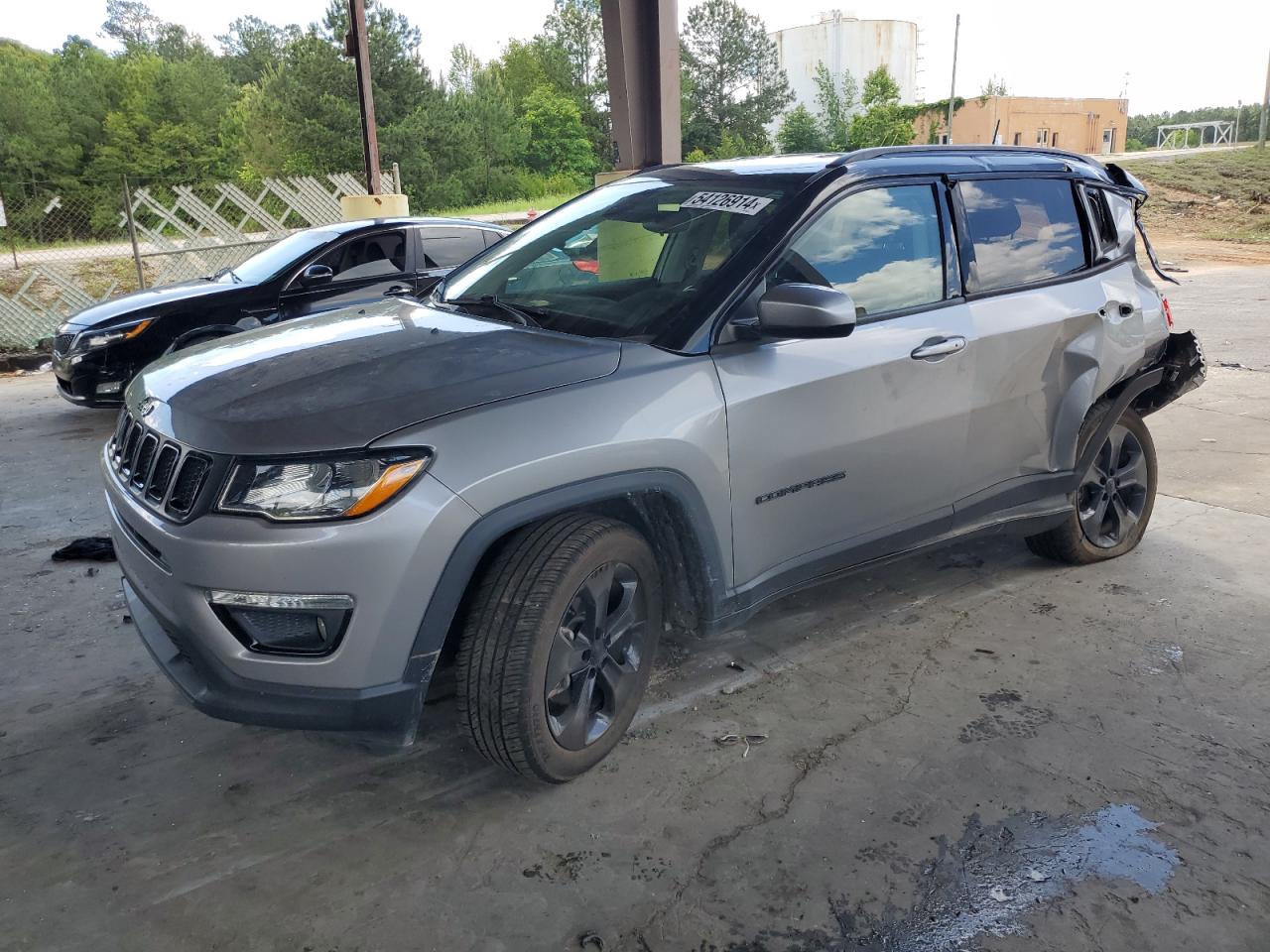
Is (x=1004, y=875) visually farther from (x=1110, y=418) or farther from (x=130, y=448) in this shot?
(x=130, y=448)

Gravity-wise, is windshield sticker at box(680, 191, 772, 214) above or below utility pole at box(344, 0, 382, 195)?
below

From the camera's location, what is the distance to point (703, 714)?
3.41 m

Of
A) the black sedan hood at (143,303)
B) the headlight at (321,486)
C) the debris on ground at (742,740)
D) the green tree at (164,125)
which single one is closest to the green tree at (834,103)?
the green tree at (164,125)

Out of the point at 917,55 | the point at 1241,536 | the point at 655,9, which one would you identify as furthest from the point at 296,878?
the point at 917,55

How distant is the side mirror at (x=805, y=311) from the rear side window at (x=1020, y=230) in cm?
105

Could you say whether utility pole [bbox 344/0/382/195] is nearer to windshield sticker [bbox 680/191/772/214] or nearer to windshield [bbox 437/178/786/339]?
windshield [bbox 437/178/786/339]

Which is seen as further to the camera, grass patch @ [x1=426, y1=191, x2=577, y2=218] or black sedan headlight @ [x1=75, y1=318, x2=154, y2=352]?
grass patch @ [x1=426, y1=191, x2=577, y2=218]

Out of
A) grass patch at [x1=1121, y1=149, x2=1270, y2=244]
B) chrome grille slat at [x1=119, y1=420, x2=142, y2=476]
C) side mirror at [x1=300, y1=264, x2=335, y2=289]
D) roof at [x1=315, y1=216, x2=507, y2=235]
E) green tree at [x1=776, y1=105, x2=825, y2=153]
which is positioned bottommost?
grass patch at [x1=1121, y1=149, x2=1270, y2=244]

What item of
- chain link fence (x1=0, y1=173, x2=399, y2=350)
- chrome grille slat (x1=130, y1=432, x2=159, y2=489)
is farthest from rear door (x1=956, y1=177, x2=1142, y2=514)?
chain link fence (x1=0, y1=173, x2=399, y2=350)

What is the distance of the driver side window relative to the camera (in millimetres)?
7930

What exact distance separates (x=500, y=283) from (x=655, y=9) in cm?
504

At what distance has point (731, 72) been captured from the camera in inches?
2977

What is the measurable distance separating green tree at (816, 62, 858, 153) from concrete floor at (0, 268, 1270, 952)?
7080 centimetres

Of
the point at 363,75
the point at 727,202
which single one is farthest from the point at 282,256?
the point at 363,75
